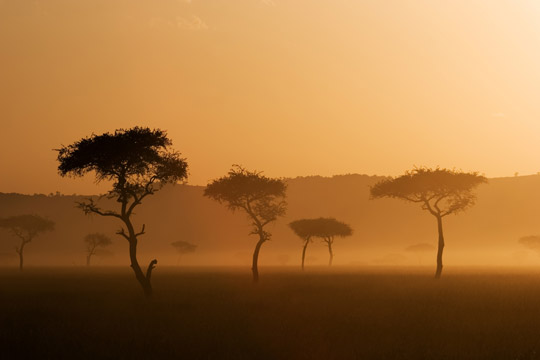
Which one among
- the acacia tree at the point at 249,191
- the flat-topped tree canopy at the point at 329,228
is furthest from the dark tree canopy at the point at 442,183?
the flat-topped tree canopy at the point at 329,228

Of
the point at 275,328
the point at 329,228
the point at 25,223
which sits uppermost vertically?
the point at 25,223

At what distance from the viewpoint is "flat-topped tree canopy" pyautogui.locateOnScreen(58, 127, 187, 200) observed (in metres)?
30.9

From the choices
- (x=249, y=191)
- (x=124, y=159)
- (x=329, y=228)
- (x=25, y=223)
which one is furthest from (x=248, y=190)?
(x=25, y=223)

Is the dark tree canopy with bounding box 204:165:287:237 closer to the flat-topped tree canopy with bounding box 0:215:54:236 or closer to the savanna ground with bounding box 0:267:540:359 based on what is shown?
the savanna ground with bounding box 0:267:540:359

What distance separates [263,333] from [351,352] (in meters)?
4.13

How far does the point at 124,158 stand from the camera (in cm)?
3103

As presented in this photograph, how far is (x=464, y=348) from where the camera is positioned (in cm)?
1505

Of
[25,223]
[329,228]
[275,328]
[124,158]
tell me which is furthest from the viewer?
[25,223]

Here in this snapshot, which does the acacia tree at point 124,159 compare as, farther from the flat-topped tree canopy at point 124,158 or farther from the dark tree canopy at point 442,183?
the dark tree canopy at point 442,183

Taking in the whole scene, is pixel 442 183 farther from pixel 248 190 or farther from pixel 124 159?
pixel 124 159

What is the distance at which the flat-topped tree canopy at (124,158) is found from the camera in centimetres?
3091

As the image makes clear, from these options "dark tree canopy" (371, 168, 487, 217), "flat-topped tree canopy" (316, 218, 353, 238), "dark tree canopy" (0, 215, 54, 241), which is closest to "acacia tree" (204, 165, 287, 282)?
"dark tree canopy" (371, 168, 487, 217)

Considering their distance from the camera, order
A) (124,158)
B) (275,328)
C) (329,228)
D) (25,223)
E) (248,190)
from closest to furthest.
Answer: (275,328), (124,158), (248,190), (329,228), (25,223)

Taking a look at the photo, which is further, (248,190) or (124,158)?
(248,190)
